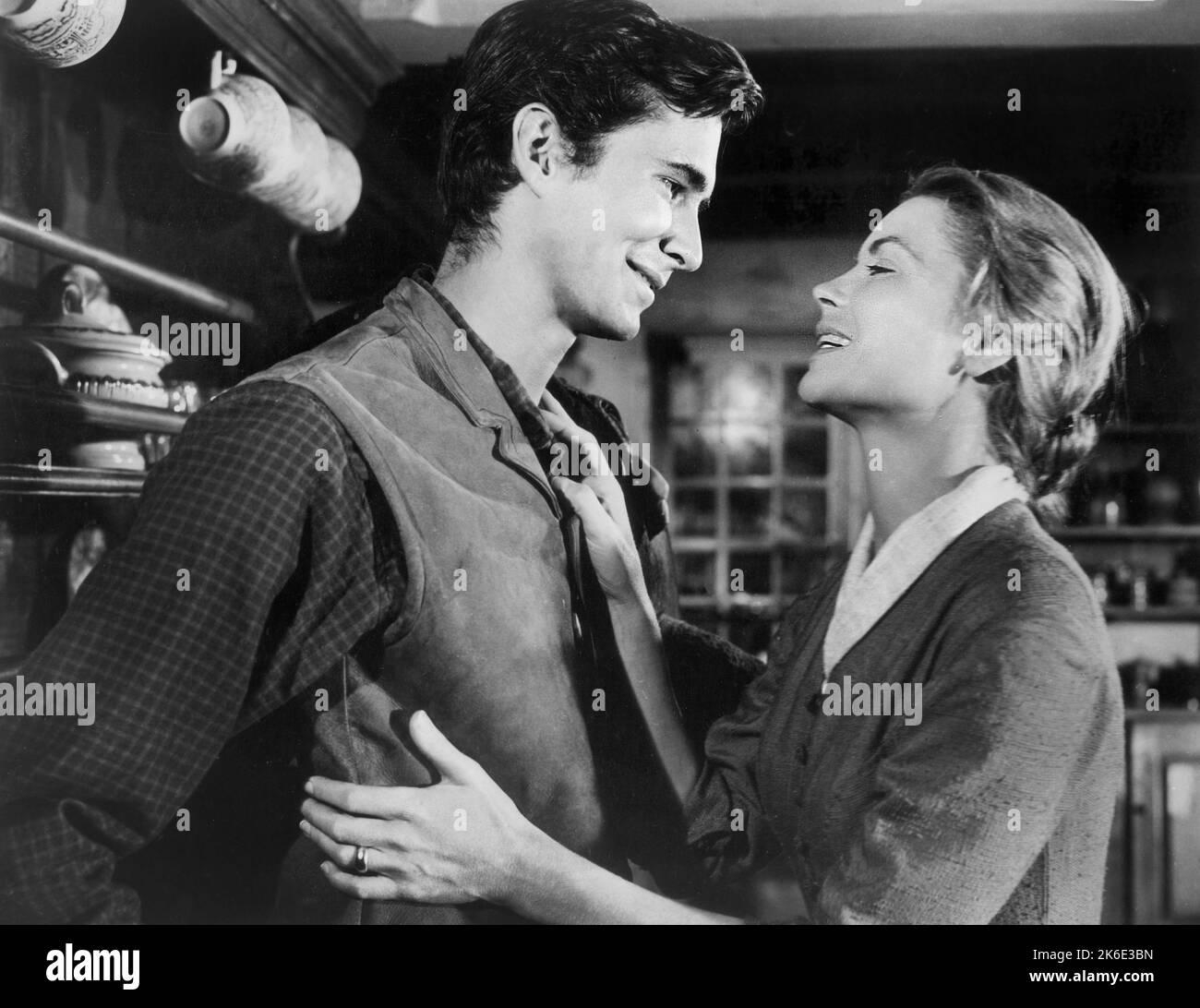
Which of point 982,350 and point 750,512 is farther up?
point 982,350

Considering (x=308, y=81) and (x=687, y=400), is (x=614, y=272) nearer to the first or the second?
(x=687, y=400)

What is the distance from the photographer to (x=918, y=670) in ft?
4.87

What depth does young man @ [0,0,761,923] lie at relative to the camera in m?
1.41

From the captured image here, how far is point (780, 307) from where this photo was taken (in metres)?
1.64

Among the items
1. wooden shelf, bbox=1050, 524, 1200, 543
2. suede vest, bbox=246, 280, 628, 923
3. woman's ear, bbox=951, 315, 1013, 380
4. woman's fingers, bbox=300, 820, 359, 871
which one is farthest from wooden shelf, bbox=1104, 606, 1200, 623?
woman's fingers, bbox=300, 820, 359, 871

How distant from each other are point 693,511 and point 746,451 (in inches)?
5.2

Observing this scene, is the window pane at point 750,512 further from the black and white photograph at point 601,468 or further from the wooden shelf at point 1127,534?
the wooden shelf at point 1127,534

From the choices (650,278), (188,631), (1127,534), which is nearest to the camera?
(188,631)

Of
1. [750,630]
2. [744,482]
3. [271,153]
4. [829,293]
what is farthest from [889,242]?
[271,153]

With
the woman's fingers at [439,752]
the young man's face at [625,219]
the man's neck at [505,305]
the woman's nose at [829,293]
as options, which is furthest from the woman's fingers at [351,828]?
the woman's nose at [829,293]

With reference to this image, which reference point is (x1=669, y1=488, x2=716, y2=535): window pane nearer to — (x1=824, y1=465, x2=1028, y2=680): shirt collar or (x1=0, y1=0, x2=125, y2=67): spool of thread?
(x1=824, y1=465, x2=1028, y2=680): shirt collar

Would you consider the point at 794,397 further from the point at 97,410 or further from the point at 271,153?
the point at 97,410

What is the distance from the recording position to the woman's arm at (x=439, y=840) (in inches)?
58.6
